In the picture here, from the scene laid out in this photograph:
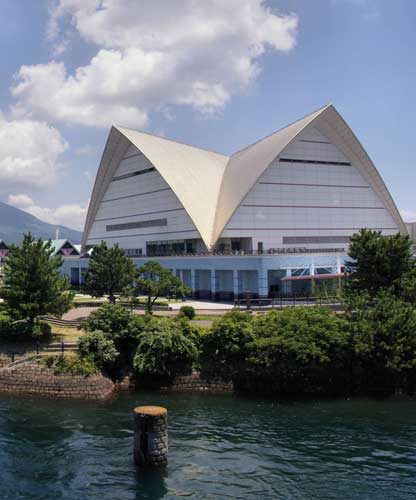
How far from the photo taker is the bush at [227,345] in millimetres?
30719

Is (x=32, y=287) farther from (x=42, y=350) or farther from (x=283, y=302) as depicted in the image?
(x=283, y=302)

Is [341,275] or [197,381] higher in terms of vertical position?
[341,275]

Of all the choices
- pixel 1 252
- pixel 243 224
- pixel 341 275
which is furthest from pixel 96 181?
pixel 341 275

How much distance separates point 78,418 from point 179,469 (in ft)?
26.8

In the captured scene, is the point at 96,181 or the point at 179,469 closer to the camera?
the point at 179,469

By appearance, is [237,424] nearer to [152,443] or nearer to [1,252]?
[152,443]

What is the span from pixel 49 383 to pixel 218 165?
2050 inches

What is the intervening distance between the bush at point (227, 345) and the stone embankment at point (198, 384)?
50 cm

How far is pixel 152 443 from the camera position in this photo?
19.0 m

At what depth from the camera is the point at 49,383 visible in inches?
1165

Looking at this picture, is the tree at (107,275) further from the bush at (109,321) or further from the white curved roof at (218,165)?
the white curved roof at (218,165)

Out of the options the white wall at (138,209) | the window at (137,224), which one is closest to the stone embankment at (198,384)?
the white wall at (138,209)

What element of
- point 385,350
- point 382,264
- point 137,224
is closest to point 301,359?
point 385,350

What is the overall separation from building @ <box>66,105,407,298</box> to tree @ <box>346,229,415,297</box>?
15327mm
